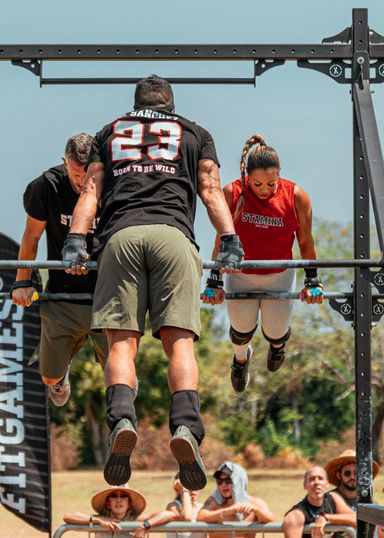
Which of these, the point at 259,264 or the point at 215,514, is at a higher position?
the point at 259,264

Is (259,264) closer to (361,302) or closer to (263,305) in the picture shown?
(361,302)

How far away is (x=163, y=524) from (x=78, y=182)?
331 centimetres

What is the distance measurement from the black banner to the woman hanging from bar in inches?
145

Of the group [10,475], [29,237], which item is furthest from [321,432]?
[29,237]

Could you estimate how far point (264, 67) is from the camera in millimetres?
7320

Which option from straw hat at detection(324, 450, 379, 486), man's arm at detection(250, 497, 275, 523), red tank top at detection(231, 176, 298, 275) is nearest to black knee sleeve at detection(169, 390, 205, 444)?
red tank top at detection(231, 176, 298, 275)

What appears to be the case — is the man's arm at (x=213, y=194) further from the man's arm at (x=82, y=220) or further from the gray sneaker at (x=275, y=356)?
the gray sneaker at (x=275, y=356)

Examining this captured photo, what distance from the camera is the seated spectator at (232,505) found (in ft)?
33.1

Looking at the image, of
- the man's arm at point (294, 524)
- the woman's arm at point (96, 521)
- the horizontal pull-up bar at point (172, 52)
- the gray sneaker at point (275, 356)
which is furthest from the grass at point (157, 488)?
the horizontal pull-up bar at point (172, 52)

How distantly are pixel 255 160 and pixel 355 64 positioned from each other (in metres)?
0.89

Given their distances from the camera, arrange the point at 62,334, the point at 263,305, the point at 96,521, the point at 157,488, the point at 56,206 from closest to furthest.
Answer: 1. the point at 56,206
2. the point at 62,334
3. the point at 263,305
4. the point at 96,521
5. the point at 157,488

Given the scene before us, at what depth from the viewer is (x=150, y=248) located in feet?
19.2

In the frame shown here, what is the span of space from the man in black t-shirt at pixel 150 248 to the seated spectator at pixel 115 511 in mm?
4229

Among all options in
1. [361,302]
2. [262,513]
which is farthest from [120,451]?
[262,513]
